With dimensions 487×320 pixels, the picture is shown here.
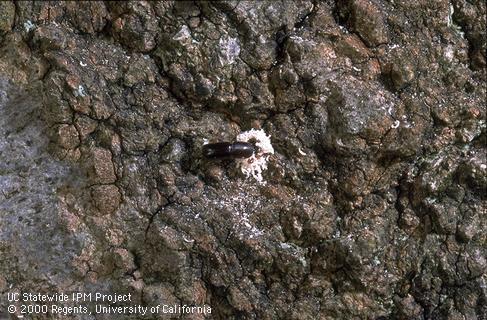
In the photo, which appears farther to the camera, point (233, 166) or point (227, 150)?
point (233, 166)

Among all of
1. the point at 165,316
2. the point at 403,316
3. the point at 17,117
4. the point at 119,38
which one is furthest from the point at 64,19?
the point at 403,316

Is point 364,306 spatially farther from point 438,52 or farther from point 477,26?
point 477,26

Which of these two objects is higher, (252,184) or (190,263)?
(252,184)
